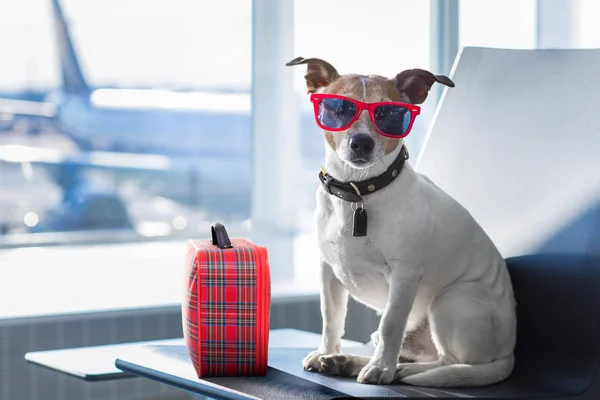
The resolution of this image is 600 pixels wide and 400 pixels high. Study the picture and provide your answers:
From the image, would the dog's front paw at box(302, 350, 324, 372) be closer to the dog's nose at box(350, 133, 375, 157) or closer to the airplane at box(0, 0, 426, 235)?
the dog's nose at box(350, 133, 375, 157)

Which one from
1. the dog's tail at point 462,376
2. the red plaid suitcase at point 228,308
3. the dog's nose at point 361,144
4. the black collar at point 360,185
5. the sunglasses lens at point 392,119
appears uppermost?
the sunglasses lens at point 392,119

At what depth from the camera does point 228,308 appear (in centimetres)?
151

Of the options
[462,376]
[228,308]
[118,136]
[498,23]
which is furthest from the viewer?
[498,23]

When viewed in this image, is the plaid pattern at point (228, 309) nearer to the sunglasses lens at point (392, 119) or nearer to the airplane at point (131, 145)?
the sunglasses lens at point (392, 119)

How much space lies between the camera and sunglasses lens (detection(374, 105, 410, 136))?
5.15ft

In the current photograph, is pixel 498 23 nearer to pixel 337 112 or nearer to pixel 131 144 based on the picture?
pixel 131 144

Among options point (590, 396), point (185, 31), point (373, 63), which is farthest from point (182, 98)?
point (590, 396)

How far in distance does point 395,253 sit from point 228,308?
311 millimetres

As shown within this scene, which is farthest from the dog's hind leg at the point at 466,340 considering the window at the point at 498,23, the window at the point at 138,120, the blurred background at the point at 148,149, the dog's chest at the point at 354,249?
the window at the point at 498,23

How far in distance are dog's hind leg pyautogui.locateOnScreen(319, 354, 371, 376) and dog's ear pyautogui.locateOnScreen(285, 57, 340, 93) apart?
497mm

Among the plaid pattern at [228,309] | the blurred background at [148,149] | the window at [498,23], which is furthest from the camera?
the window at [498,23]

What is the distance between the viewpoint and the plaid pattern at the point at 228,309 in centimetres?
150

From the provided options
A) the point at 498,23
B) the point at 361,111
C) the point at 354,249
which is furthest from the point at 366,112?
the point at 498,23

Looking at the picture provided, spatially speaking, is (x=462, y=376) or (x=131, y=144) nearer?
(x=462, y=376)
